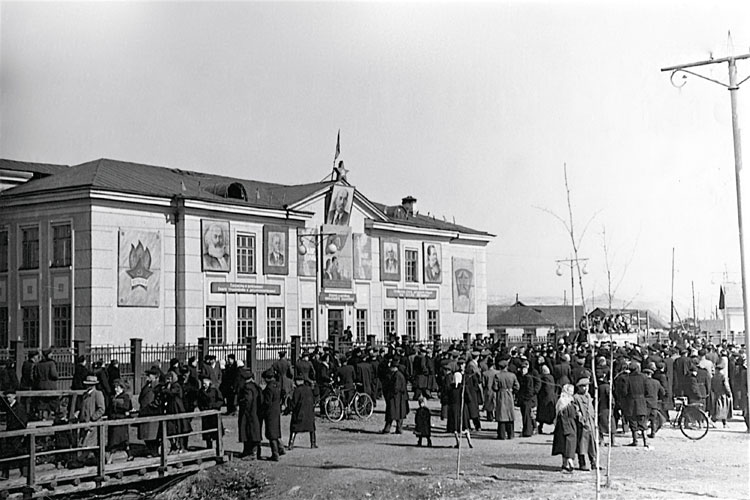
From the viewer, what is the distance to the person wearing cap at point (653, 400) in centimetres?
1869

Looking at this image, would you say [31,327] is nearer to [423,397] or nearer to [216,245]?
[216,245]

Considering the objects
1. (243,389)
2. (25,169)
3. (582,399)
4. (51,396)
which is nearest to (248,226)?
(25,169)

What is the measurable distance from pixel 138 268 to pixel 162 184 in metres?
Answer: 5.16

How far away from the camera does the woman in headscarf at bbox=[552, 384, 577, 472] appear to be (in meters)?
15.4

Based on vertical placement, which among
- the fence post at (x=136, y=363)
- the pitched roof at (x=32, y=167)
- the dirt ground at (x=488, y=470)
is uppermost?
the pitched roof at (x=32, y=167)

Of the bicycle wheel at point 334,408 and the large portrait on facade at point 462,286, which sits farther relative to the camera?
the large portrait on facade at point 462,286

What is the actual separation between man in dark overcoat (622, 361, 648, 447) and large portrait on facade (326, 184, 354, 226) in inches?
1021

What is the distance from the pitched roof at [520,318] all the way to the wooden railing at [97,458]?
226ft

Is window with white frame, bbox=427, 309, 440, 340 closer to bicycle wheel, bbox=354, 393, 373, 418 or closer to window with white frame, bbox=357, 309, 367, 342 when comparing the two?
window with white frame, bbox=357, 309, 367, 342

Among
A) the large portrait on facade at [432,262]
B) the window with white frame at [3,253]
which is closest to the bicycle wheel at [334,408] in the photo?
the window with white frame at [3,253]

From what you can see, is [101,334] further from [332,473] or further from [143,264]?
[332,473]

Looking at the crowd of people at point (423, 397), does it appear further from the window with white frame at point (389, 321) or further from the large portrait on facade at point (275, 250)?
the window with white frame at point (389, 321)

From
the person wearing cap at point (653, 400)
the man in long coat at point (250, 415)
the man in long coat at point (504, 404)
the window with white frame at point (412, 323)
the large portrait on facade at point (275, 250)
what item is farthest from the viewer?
the window with white frame at point (412, 323)

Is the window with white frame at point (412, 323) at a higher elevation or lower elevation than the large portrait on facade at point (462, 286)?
lower
